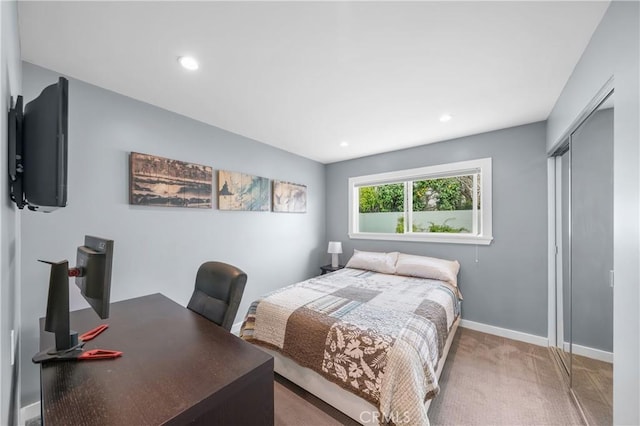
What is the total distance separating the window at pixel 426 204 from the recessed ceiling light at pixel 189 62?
295 centimetres

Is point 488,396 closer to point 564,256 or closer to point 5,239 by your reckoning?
point 564,256

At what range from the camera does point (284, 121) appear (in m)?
2.82

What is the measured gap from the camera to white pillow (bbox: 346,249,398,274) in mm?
3525

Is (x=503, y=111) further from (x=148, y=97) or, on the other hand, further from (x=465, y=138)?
(x=148, y=97)

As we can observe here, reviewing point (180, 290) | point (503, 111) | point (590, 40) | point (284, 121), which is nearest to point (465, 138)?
point (503, 111)

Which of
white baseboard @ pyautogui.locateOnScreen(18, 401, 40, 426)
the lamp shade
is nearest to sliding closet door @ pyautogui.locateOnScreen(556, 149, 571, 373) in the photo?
the lamp shade

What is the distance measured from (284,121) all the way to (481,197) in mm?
2618

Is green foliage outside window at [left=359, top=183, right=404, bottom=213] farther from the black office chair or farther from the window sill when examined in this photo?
the black office chair

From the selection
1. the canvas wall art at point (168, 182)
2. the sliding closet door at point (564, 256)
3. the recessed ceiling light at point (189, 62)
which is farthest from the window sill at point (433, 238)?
the recessed ceiling light at point (189, 62)

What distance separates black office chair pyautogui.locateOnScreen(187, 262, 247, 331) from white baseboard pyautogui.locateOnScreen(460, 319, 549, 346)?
312cm

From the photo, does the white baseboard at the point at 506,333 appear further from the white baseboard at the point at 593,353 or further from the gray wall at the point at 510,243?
the white baseboard at the point at 593,353

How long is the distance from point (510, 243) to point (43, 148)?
3.97 meters

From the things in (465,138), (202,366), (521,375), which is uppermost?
(465,138)

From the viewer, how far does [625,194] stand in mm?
1161
